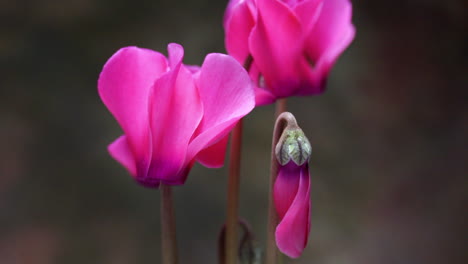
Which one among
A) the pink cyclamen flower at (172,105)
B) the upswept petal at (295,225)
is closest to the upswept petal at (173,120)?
the pink cyclamen flower at (172,105)

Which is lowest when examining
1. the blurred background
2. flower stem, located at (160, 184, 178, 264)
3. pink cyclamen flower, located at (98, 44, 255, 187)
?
the blurred background

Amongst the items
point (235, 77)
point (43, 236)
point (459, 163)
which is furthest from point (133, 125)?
point (459, 163)

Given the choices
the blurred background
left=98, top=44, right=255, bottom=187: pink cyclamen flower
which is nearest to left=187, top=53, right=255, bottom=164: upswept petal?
left=98, top=44, right=255, bottom=187: pink cyclamen flower

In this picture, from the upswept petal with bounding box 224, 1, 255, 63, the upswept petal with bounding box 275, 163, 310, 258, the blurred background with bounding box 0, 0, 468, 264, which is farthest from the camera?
the blurred background with bounding box 0, 0, 468, 264

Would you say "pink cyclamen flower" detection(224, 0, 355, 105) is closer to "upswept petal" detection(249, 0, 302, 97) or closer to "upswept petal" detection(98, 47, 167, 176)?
"upswept petal" detection(249, 0, 302, 97)

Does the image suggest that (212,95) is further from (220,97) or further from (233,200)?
(233,200)

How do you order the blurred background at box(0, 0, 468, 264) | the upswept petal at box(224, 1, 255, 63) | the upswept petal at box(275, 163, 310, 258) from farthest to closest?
the blurred background at box(0, 0, 468, 264)
the upswept petal at box(224, 1, 255, 63)
the upswept petal at box(275, 163, 310, 258)

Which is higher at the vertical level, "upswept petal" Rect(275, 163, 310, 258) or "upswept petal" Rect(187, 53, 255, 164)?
"upswept petal" Rect(187, 53, 255, 164)
